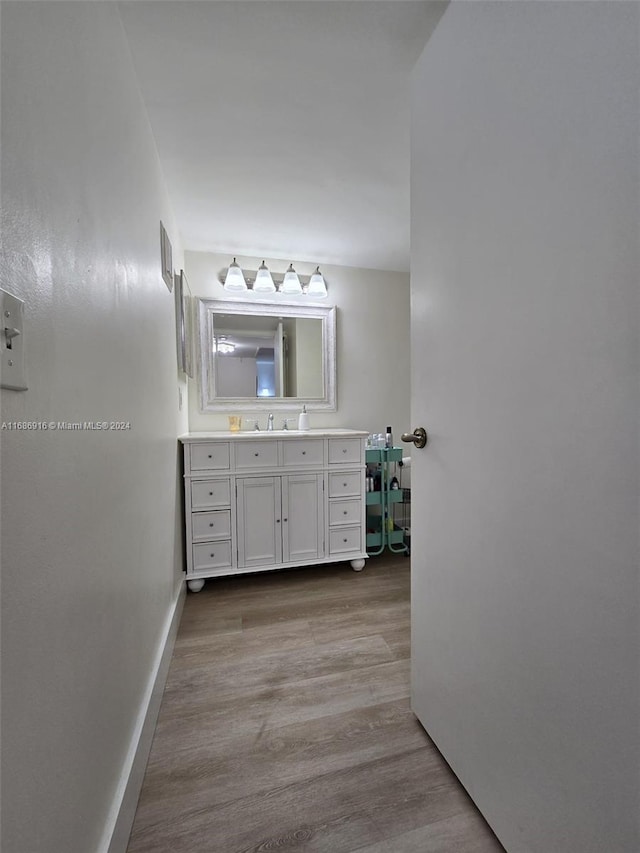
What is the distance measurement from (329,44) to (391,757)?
2.30 meters

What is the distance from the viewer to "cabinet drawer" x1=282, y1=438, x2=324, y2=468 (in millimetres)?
2287

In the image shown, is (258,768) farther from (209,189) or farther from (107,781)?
(209,189)

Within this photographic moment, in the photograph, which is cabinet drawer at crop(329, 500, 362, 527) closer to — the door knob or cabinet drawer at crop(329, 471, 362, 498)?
cabinet drawer at crop(329, 471, 362, 498)

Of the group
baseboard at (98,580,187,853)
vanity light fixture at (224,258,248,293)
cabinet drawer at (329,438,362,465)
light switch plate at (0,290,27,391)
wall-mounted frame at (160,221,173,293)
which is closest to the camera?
light switch plate at (0,290,27,391)

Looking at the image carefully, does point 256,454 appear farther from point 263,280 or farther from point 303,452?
point 263,280

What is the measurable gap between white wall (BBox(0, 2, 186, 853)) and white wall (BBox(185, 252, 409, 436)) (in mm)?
1779

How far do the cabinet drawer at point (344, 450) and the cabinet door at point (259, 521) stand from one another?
0.41m

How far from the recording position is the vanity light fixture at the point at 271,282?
101 inches

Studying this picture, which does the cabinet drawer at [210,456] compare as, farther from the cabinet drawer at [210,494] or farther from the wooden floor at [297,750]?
the wooden floor at [297,750]

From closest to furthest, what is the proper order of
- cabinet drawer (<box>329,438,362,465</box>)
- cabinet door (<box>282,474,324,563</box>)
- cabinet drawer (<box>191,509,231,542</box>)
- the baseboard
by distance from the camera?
the baseboard → cabinet drawer (<box>191,509,231,542</box>) → cabinet door (<box>282,474,324,563</box>) → cabinet drawer (<box>329,438,362,465</box>)

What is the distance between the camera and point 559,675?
27.0 inches

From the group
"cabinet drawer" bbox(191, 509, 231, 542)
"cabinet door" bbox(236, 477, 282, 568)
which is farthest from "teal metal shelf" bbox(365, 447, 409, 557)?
"cabinet drawer" bbox(191, 509, 231, 542)

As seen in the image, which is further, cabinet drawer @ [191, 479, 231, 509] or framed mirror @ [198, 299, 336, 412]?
framed mirror @ [198, 299, 336, 412]

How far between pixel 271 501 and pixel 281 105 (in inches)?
76.8
